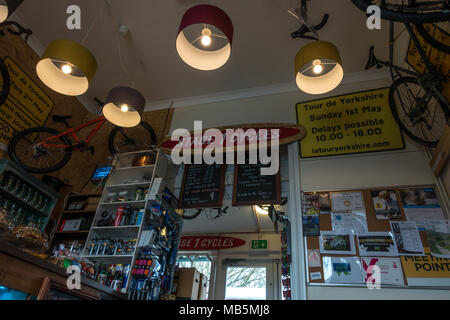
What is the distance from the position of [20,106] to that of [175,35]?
2.44 meters

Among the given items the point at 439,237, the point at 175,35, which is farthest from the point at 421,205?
the point at 175,35

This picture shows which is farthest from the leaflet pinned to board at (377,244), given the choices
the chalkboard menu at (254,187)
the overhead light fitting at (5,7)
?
the overhead light fitting at (5,7)

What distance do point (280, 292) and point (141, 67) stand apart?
17.5 ft

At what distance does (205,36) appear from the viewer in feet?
7.52

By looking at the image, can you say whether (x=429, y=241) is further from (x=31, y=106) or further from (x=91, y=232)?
(x=31, y=106)

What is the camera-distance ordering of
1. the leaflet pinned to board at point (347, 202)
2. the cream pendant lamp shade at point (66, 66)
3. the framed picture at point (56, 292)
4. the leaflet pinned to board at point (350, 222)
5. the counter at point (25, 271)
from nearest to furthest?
the counter at point (25, 271) < the framed picture at point (56, 292) < the cream pendant lamp shade at point (66, 66) < the leaflet pinned to board at point (350, 222) < the leaflet pinned to board at point (347, 202)

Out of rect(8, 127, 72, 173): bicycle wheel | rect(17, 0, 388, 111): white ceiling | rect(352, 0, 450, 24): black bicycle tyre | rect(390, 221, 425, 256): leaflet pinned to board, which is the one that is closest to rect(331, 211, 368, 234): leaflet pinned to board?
rect(390, 221, 425, 256): leaflet pinned to board

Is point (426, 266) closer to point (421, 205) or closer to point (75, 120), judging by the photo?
point (421, 205)

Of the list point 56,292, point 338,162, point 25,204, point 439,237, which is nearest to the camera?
point 56,292

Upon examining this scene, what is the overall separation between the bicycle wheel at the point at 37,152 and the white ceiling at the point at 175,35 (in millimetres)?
1326

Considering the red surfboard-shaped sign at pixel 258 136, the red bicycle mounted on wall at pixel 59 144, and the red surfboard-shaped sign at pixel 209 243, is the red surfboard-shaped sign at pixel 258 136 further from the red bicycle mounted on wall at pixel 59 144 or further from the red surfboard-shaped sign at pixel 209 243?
the red surfboard-shaped sign at pixel 209 243

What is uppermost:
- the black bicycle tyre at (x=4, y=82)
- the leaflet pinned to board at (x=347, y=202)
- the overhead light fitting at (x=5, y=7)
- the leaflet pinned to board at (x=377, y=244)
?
the black bicycle tyre at (x=4, y=82)

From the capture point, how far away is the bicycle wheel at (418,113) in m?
3.02

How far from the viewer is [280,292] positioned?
20.5 feet
